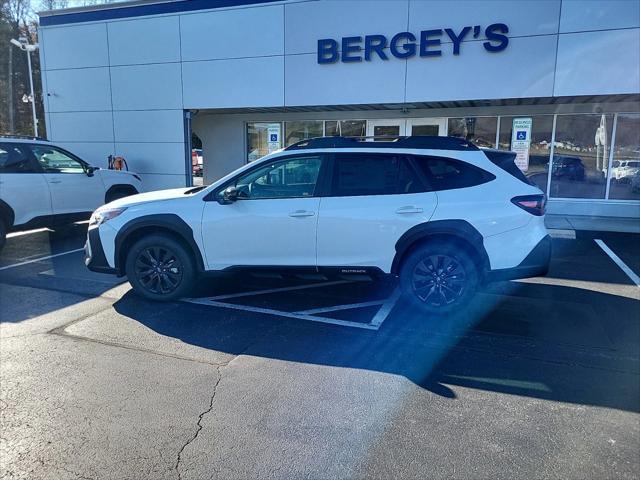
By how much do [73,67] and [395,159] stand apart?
518 inches

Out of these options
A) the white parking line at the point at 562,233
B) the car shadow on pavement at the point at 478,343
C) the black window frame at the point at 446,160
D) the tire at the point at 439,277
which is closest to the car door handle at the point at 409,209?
the black window frame at the point at 446,160

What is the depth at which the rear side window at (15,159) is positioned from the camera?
790 cm

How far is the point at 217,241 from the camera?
205 inches

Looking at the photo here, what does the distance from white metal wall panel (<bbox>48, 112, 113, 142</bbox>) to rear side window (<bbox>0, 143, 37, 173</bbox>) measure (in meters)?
6.31

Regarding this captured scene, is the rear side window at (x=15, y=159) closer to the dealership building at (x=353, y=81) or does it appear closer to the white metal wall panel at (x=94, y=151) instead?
the dealership building at (x=353, y=81)

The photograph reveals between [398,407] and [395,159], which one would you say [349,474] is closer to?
[398,407]

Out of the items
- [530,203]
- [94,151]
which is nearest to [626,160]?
[530,203]

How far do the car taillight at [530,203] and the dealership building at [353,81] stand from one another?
664 centimetres

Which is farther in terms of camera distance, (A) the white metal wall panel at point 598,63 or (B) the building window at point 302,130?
(B) the building window at point 302,130

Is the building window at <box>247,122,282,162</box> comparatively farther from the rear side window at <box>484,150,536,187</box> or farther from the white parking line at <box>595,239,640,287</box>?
the rear side window at <box>484,150,536,187</box>

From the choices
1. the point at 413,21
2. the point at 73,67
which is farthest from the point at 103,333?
the point at 73,67

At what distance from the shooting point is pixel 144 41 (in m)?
13.4

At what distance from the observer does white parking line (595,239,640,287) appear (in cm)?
655

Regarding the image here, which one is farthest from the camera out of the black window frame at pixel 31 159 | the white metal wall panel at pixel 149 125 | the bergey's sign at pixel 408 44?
the white metal wall panel at pixel 149 125
